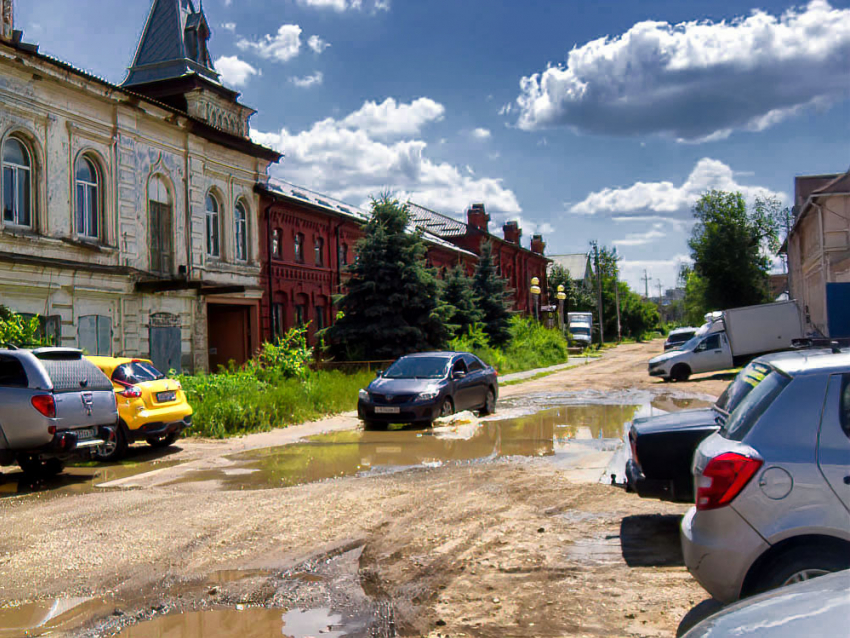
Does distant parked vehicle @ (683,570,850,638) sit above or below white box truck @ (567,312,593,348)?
below

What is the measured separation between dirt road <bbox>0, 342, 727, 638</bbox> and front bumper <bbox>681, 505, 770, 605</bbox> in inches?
20.4

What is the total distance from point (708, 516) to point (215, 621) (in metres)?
2.97

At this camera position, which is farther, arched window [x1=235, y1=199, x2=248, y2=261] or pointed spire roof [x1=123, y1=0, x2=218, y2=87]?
pointed spire roof [x1=123, y1=0, x2=218, y2=87]

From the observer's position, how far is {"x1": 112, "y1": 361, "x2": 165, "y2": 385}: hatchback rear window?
12202 mm

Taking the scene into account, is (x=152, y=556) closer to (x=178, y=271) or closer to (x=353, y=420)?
(x=353, y=420)

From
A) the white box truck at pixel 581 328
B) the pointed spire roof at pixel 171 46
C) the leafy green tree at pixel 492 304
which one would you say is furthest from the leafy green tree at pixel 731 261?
the pointed spire roof at pixel 171 46

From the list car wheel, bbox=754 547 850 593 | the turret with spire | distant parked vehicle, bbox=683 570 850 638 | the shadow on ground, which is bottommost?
the shadow on ground

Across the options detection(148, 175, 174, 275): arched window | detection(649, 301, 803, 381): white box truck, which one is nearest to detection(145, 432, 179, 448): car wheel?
detection(148, 175, 174, 275): arched window

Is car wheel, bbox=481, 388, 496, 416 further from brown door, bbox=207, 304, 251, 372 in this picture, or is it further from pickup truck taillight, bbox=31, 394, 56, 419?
brown door, bbox=207, 304, 251, 372

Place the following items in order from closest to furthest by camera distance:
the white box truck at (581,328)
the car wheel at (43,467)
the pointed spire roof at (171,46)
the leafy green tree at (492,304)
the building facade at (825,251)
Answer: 1. the car wheel at (43,467)
2. the building facade at (825,251)
3. the pointed spire roof at (171,46)
4. the leafy green tree at (492,304)
5. the white box truck at (581,328)

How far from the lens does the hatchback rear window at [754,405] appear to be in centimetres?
412

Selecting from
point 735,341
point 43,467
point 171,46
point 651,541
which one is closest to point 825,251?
point 735,341

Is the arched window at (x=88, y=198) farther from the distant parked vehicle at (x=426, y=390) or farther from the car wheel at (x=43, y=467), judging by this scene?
the car wheel at (x=43, y=467)

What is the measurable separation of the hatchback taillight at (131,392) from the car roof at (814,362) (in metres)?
10.1
